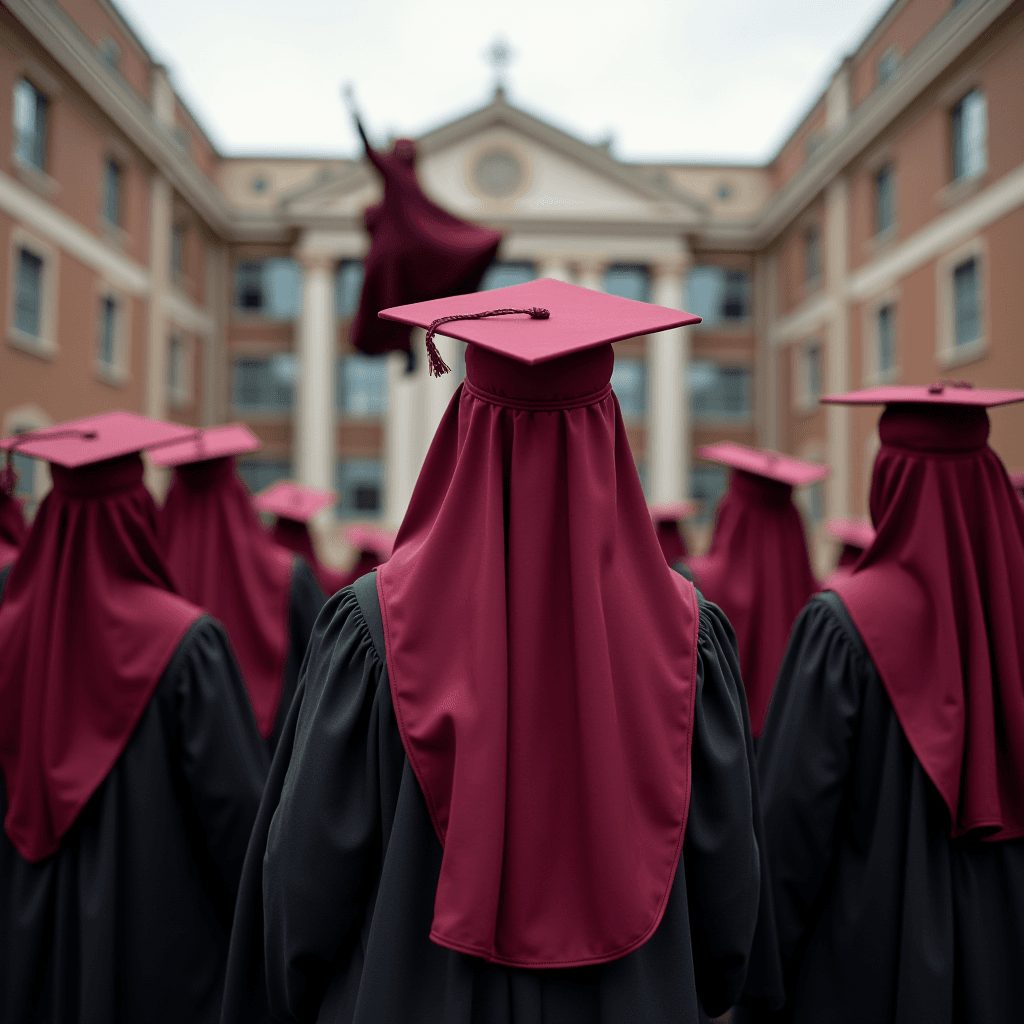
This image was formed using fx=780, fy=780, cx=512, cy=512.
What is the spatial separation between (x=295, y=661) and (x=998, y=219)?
11.5m

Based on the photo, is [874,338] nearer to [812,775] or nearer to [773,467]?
[773,467]

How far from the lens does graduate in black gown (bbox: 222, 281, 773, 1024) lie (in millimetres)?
1200

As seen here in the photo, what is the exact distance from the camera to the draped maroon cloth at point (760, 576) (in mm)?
3973

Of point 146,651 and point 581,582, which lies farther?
point 146,651

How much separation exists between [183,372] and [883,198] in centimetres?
1718

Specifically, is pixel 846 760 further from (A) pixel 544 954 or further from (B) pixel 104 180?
(B) pixel 104 180

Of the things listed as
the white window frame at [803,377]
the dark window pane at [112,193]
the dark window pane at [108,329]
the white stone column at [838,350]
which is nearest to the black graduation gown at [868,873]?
the white stone column at [838,350]

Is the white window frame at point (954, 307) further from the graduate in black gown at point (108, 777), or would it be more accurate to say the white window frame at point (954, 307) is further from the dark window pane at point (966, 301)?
the graduate in black gown at point (108, 777)

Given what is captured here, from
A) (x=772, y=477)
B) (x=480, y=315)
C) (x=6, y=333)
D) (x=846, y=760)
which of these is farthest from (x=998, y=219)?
→ (x=6, y=333)

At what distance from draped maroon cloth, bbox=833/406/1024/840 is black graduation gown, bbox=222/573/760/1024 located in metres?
0.82

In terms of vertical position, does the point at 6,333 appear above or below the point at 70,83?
below

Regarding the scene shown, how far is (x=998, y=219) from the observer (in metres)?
10.8

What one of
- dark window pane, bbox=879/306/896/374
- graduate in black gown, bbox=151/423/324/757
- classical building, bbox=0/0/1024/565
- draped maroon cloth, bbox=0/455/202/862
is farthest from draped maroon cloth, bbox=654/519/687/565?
dark window pane, bbox=879/306/896/374

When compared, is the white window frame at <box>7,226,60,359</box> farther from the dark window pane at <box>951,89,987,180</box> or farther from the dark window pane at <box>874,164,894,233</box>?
the dark window pane at <box>874,164,894,233</box>
